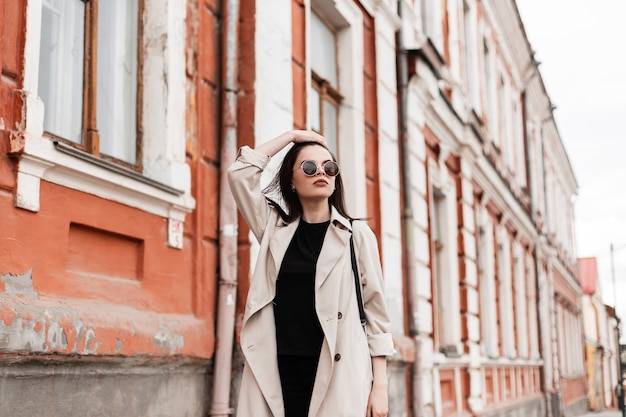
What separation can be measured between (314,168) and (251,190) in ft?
0.98

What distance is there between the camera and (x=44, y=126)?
4.26 metres

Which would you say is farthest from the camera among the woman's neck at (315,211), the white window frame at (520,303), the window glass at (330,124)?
the white window frame at (520,303)

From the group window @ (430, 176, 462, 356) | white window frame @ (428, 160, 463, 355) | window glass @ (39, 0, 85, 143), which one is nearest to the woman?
window glass @ (39, 0, 85, 143)

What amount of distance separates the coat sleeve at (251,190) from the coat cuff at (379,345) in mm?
579

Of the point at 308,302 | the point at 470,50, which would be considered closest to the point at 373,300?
the point at 308,302

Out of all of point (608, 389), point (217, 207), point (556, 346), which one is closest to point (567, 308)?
point (556, 346)

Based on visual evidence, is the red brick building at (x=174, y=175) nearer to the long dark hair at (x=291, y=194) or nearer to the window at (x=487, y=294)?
the long dark hair at (x=291, y=194)

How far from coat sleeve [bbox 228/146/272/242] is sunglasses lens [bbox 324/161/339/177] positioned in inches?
11.7

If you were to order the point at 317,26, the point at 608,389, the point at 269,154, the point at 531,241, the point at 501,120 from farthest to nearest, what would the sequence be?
the point at 608,389
the point at 531,241
the point at 501,120
the point at 317,26
the point at 269,154

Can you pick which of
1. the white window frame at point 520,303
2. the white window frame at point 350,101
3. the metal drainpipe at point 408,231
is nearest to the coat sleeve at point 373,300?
the white window frame at point 350,101

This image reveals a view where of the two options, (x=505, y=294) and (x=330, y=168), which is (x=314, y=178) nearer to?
(x=330, y=168)

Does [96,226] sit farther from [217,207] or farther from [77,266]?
[217,207]

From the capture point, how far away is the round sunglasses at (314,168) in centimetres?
323

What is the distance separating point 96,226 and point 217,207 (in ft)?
4.34
